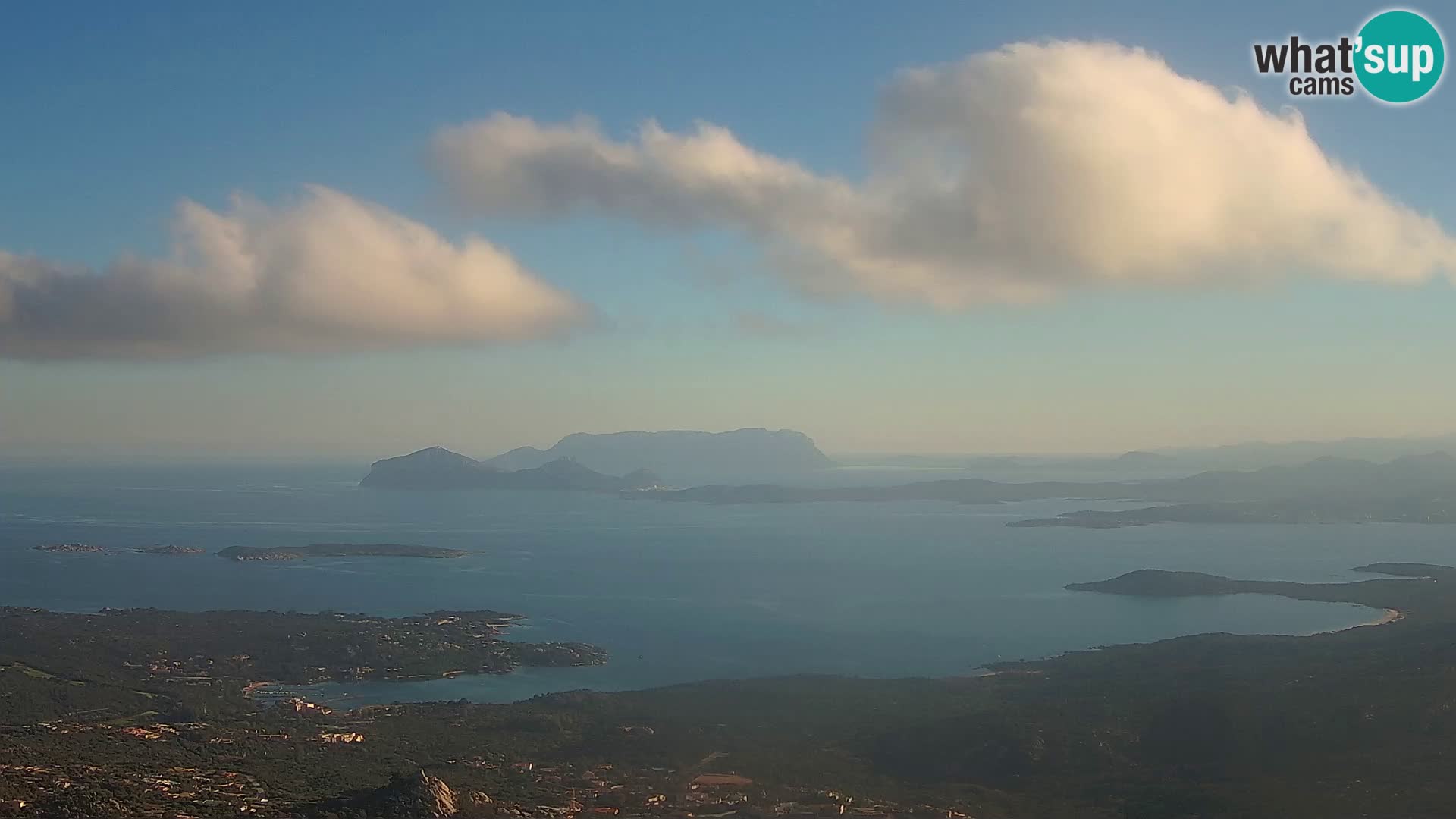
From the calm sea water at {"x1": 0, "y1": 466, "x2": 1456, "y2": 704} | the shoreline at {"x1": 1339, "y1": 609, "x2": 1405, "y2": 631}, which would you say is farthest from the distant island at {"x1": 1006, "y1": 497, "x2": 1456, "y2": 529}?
the shoreline at {"x1": 1339, "y1": 609, "x2": 1405, "y2": 631}

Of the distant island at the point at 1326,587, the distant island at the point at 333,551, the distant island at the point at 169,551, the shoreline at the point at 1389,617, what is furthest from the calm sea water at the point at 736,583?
the distant island at the point at 333,551

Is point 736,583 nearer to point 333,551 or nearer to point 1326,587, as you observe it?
point 333,551

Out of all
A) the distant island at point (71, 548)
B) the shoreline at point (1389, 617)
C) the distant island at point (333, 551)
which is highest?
the distant island at point (71, 548)

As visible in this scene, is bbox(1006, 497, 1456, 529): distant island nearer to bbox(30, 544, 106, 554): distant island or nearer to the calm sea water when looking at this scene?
the calm sea water

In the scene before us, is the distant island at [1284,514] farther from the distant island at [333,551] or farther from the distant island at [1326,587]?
the distant island at [333,551]

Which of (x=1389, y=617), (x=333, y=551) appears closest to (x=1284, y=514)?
(x=1389, y=617)
